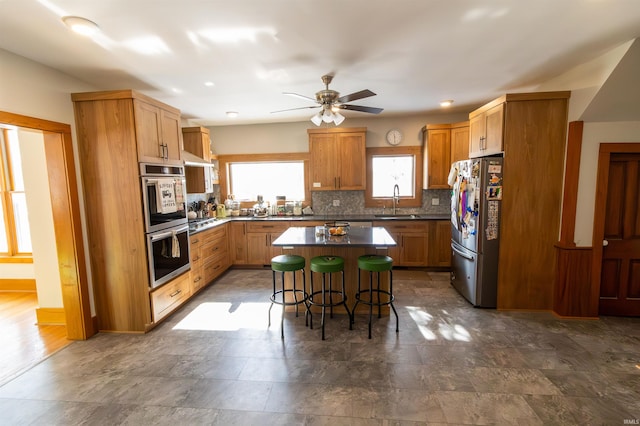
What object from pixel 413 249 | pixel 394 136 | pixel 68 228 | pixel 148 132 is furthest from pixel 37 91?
pixel 413 249

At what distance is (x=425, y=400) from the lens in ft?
6.49

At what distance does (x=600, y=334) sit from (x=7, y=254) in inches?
293

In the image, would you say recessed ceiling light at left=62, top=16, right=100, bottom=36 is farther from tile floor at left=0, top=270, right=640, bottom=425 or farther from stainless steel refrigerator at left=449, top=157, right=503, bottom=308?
stainless steel refrigerator at left=449, top=157, right=503, bottom=308

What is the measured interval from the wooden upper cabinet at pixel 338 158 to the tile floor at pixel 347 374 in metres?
2.54

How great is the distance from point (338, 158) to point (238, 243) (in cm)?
230

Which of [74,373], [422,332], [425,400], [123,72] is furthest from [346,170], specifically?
[74,373]

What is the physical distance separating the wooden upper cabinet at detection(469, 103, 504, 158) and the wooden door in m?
1.10

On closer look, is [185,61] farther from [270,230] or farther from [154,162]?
[270,230]

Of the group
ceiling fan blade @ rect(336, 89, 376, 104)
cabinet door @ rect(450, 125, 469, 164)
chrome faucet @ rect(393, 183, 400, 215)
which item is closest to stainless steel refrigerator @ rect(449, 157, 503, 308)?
cabinet door @ rect(450, 125, 469, 164)

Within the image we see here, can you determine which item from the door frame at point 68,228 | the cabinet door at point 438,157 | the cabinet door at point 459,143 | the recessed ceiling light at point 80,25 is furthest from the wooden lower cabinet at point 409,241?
the recessed ceiling light at point 80,25

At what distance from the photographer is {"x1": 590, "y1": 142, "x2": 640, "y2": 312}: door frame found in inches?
114

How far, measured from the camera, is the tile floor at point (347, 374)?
189 centimetres

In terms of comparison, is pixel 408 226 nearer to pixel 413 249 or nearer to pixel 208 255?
pixel 413 249

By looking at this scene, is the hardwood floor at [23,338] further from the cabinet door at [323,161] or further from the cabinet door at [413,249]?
the cabinet door at [413,249]
